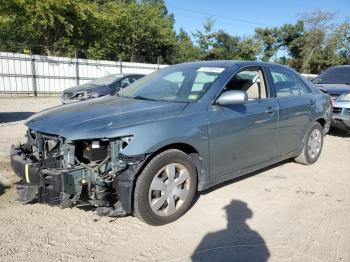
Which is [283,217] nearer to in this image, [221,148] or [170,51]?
[221,148]

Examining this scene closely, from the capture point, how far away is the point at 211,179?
13.0 ft

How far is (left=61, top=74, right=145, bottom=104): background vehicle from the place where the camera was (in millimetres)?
12016

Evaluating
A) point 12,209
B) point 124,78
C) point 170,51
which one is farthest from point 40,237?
point 170,51

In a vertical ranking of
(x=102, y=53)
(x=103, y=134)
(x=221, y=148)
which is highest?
(x=102, y=53)

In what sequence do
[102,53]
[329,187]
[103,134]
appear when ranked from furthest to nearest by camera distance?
1. [102,53]
2. [329,187]
3. [103,134]

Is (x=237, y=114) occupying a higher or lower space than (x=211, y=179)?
higher

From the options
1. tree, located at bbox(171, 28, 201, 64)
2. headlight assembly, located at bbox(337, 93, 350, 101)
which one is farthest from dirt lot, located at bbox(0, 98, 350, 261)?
tree, located at bbox(171, 28, 201, 64)

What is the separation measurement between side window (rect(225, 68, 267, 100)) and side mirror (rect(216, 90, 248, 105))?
0.44 m

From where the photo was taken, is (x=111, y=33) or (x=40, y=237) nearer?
(x=40, y=237)

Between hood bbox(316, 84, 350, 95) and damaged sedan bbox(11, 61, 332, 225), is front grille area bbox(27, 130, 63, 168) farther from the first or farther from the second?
hood bbox(316, 84, 350, 95)

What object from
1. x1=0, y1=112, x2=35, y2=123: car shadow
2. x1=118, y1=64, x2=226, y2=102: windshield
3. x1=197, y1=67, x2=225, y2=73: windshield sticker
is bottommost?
x1=0, y1=112, x2=35, y2=123: car shadow

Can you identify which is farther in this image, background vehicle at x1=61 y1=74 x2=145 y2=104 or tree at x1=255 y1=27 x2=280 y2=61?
tree at x1=255 y1=27 x2=280 y2=61

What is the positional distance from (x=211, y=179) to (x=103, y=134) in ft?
4.70

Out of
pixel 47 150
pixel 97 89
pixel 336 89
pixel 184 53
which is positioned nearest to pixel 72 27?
pixel 97 89
